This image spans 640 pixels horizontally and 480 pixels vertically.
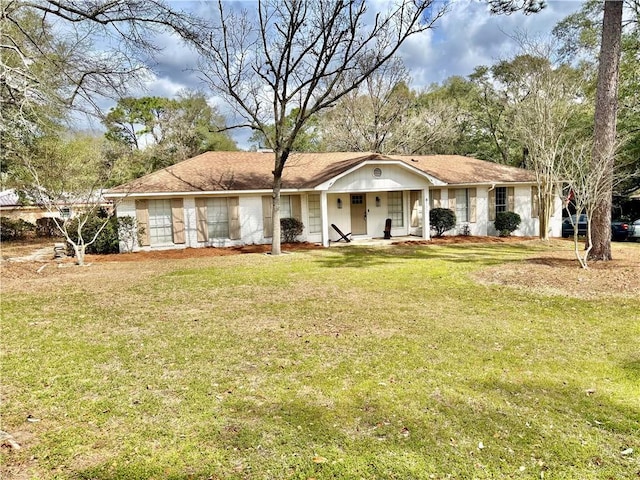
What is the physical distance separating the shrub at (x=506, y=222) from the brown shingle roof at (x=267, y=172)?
1.55 m

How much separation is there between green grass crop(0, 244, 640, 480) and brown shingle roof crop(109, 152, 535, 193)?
26.8 feet

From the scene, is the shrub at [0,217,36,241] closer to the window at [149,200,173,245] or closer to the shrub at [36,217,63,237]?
the shrub at [36,217,63,237]

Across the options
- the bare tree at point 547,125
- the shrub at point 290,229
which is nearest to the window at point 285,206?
the shrub at point 290,229

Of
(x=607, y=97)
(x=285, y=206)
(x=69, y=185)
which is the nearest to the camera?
(x=607, y=97)

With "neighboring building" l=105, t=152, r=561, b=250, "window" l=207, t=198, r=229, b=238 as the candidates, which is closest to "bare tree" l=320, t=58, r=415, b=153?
"neighboring building" l=105, t=152, r=561, b=250

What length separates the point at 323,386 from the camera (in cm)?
423

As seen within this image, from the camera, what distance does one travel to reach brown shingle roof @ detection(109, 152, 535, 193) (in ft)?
51.7

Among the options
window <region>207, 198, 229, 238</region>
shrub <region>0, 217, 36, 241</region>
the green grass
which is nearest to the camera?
the green grass

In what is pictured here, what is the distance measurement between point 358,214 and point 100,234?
34.4ft

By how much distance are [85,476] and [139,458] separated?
1.17 ft

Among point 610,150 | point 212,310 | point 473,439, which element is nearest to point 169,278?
point 212,310

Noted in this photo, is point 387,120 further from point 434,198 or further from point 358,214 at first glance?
point 358,214

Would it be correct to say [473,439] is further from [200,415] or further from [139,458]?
[139,458]

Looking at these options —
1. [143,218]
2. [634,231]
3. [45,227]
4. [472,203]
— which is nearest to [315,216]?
[143,218]
